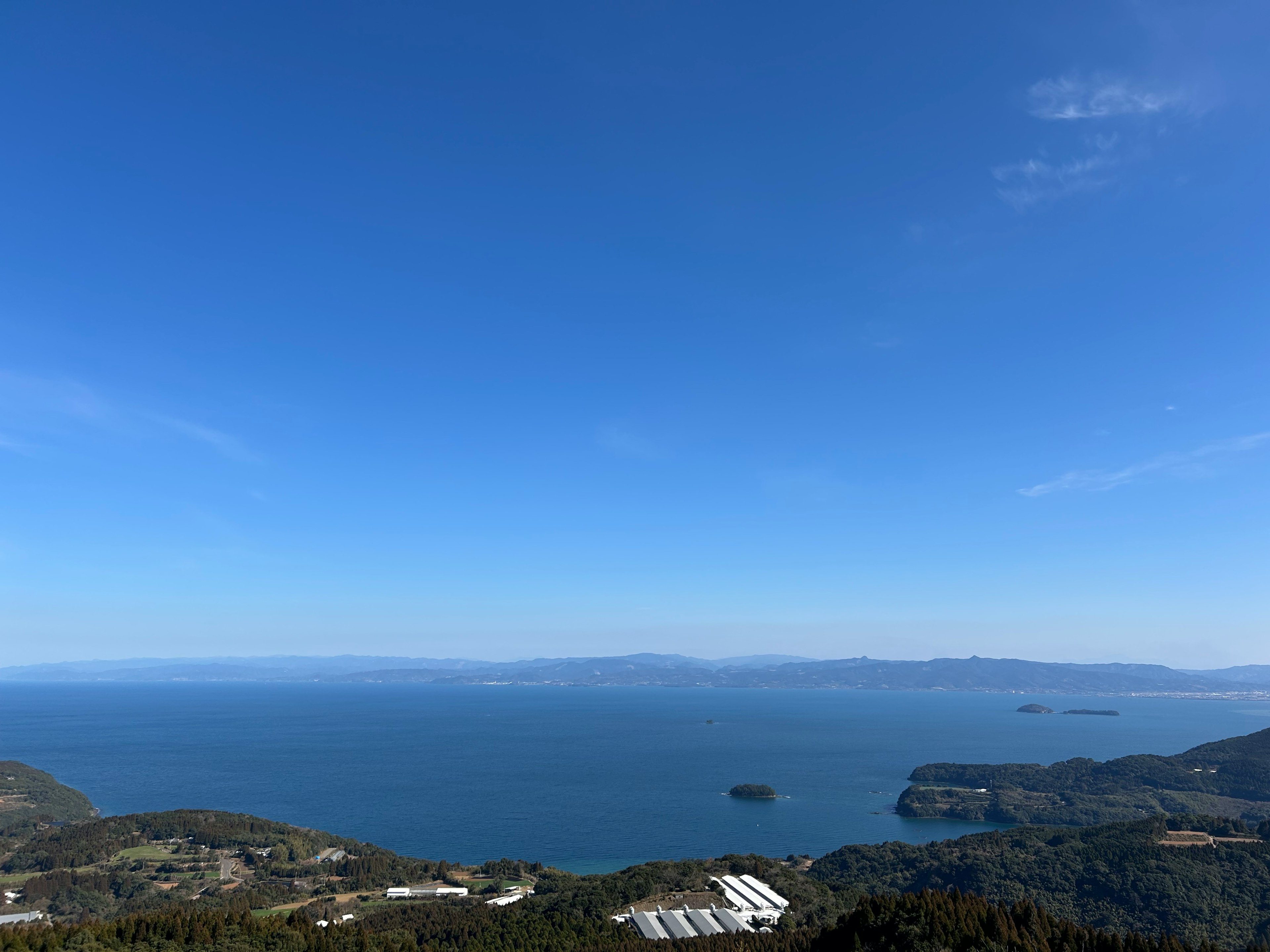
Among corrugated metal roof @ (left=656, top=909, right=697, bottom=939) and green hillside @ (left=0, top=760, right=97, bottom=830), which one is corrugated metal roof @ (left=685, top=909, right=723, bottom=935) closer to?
corrugated metal roof @ (left=656, top=909, right=697, bottom=939)

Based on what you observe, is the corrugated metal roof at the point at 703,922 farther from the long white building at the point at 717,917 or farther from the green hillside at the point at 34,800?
the green hillside at the point at 34,800

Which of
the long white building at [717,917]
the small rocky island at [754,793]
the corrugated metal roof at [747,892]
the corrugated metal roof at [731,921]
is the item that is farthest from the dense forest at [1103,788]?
the corrugated metal roof at [731,921]

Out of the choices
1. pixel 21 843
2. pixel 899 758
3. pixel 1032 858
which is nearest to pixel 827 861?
pixel 1032 858

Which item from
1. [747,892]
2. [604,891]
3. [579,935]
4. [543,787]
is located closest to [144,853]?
[604,891]

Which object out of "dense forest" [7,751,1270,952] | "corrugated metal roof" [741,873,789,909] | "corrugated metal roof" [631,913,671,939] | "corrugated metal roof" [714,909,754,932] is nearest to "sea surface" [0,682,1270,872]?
"dense forest" [7,751,1270,952]

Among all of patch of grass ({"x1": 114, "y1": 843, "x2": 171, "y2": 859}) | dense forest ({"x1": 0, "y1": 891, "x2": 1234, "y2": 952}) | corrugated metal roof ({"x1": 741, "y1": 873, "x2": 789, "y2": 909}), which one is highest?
dense forest ({"x1": 0, "y1": 891, "x2": 1234, "y2": 952})

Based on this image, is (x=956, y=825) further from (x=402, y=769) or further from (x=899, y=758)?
(x=402, y=769)
